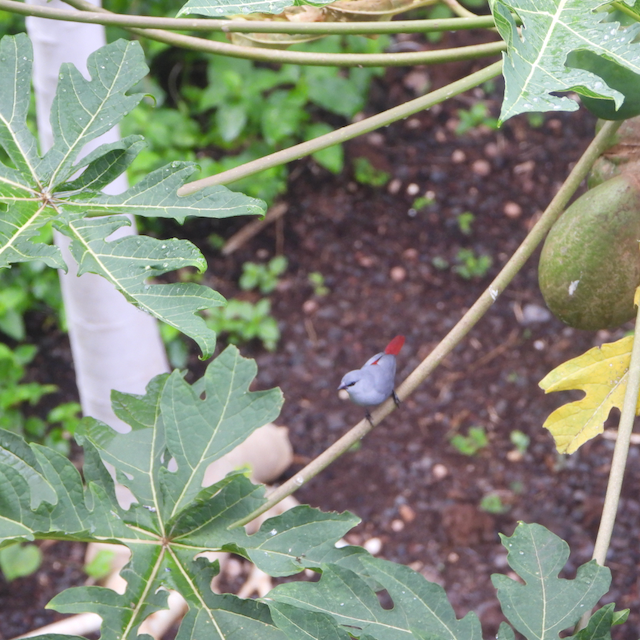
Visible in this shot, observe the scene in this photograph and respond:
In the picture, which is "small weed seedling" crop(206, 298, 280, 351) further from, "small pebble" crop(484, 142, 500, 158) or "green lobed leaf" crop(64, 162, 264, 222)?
"green lobed leaf" crop(64, 162, 264, 222)

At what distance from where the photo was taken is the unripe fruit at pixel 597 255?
3.20 ft

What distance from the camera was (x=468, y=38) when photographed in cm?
268

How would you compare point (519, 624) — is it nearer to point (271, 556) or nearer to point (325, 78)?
point (271, 556)

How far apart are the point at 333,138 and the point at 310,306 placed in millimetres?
1530

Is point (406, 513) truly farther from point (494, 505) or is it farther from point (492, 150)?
point (492, 150)

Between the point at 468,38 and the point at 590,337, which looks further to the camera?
the point at 468,38

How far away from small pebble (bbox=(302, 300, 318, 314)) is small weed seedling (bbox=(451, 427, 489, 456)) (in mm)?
658

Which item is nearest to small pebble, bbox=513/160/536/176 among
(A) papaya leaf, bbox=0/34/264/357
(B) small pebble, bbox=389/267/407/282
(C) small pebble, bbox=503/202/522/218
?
(C) small pebble, bbox=503/202/522/218

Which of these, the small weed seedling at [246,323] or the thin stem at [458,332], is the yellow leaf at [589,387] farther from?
the small weed seedling at [246,323]

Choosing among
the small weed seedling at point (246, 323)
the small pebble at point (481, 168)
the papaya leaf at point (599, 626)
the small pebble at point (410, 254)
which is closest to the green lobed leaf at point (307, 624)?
the papaya leaf at point (599, 626)

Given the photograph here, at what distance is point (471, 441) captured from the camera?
6.88 feet

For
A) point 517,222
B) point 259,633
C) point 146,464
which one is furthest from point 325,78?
point 259,633

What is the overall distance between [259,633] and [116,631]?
6.5 inches

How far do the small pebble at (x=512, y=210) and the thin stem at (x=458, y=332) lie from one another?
58.7 inches
